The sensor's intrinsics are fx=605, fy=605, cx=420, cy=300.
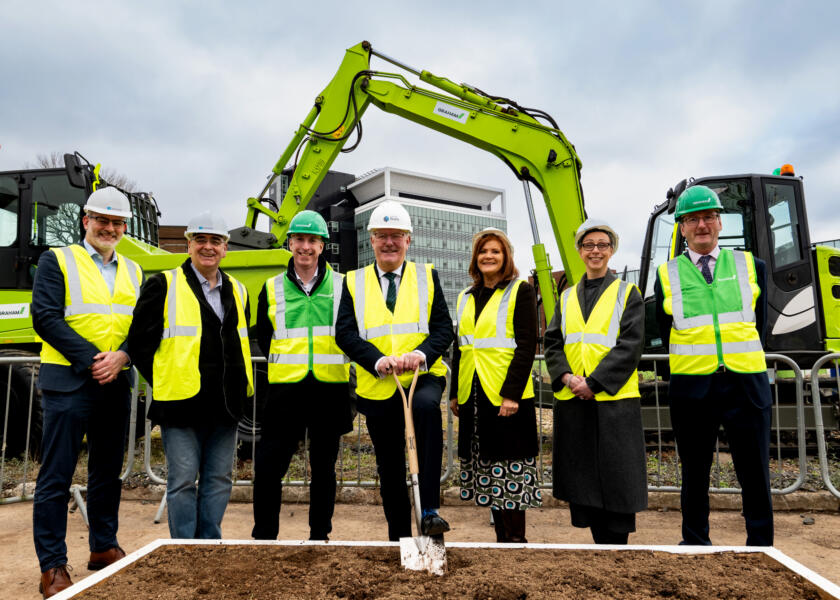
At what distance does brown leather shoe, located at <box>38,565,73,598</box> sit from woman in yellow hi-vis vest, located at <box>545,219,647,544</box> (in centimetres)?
269

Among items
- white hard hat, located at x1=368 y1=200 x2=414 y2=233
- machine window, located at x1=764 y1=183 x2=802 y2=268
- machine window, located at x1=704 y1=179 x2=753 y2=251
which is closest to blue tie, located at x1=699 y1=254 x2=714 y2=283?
white hard hat, located at x1=368 y1=200 x2=414 y2=233

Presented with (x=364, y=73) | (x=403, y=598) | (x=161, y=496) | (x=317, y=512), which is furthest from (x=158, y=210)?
(x=403, y=598)

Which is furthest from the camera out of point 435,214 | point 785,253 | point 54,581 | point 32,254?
point 435,214

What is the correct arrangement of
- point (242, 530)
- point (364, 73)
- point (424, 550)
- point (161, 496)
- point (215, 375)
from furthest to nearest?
1. point (364, 73)
2. point (161, 496)
3. point (242, 530)
4. point (215, 375)
5. point (424, 550)

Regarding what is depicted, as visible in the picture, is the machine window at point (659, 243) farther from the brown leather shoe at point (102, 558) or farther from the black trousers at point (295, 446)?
the brown leather shoe at point (102, 558)

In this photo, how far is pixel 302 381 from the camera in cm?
349

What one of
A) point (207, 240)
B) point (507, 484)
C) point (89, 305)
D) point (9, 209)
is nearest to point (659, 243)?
point (507, 484)

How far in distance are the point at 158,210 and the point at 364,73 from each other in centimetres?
355

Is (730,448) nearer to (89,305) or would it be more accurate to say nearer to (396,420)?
(396,420)

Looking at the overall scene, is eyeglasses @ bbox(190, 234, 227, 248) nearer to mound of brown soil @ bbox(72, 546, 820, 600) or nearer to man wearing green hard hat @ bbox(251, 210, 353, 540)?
man wearing green hard hat @ bbox(251, 210, 353, 540)

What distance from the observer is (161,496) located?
554 cm

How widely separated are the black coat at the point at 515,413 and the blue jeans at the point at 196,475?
139cm

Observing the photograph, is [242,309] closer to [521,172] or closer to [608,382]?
[608,382]

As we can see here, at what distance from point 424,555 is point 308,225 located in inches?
81.0
